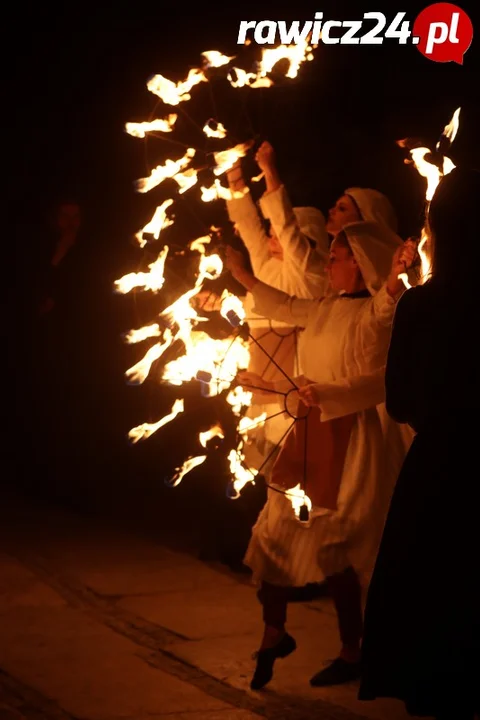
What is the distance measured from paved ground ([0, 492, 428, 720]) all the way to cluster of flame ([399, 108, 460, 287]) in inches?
82.6

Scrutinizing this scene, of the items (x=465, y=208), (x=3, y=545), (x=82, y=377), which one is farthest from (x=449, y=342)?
(x=82, y=377)

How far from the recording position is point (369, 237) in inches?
249

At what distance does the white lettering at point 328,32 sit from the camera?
10227mm

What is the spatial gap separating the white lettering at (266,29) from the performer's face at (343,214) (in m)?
4.34

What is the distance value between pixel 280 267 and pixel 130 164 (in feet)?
16.7

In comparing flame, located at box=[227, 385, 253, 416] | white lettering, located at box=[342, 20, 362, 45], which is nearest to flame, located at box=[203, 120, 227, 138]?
flame, located at box=[227, 385, 253, 416]

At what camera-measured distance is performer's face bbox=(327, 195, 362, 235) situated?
22.1 ft

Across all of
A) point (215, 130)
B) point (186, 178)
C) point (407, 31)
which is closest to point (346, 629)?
point (186, 178)

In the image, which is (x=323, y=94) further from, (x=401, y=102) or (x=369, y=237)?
(x=369, y=237)

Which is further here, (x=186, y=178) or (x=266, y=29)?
(x=266, y=29)

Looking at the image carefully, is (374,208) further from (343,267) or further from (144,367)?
(144,367)

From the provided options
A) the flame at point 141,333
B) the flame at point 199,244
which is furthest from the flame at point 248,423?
the flame at point 199,244

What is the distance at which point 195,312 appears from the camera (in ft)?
21.2

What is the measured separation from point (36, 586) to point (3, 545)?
4.69ft
